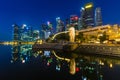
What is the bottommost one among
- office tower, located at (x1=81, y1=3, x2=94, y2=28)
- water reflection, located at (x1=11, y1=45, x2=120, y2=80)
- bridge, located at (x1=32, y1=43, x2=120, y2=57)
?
water reflection, located at (x1=11, y1=45, x2=120, y2=80)

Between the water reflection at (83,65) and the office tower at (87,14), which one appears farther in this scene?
the office tower at (87,14)

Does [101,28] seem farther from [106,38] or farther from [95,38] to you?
[106,38]

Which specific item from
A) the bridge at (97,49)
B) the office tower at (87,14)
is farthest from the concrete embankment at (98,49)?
the office tower at (87,14)

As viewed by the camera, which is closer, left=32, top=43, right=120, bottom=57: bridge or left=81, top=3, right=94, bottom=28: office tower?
left=32, top=43, right=120, bottom=57: bridge

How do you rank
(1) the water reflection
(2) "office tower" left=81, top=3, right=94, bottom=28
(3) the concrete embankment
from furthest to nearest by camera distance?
1. (2) "office tower" left=81, top=3, right=94, bottom=28
2. (3) the concrete embankment
3. (1) the water reflection

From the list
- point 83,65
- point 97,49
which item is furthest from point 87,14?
point 83,65

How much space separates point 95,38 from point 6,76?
63653mm

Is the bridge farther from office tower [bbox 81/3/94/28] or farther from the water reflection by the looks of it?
office tower [bbox 81/3/94/28]

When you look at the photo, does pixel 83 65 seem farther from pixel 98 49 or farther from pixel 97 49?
pixel 97 49

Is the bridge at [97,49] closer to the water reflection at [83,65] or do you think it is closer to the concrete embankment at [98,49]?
the concrete embankment at [98,49]

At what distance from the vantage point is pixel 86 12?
16412 cm

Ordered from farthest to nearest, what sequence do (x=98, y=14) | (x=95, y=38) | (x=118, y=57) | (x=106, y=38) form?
(x=98, y=14) → (x=95, y=38) → (x=106, y=38) → (x=118, y=57)

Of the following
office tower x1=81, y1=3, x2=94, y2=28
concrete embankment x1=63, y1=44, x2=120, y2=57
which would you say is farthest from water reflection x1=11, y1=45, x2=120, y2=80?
office tower x1=81, y1=3, x2=94, y2=28

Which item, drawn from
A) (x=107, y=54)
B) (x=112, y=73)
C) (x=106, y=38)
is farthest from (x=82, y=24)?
(x=112, y=73)
